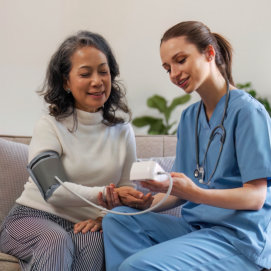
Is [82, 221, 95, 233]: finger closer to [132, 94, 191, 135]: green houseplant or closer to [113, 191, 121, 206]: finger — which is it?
[113, 191, 121, 206]: finger

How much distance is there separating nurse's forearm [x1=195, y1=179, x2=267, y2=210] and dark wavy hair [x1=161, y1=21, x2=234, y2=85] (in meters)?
0.41

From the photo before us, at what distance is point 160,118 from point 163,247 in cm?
242

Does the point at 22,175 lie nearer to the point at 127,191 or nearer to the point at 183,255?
the point at 127,191

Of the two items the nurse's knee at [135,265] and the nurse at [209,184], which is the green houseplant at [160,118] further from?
the nurse's knee at [135,265]

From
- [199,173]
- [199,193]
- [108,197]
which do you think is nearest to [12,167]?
[108,197]

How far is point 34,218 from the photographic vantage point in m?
1.57

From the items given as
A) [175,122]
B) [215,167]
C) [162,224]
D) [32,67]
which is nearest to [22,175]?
[162,224]

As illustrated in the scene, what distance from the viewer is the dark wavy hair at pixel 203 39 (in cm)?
146

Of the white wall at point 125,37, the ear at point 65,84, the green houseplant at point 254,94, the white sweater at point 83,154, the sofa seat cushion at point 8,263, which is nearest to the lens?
the sofa seat cushion at point 8,263

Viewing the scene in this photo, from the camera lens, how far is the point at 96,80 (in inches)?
64.8

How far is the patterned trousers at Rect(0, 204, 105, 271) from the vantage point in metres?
1.39

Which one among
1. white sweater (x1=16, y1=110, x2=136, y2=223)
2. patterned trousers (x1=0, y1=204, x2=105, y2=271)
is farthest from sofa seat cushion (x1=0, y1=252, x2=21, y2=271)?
white sweater (x1=16, y1=110, x2=136, y2=223)

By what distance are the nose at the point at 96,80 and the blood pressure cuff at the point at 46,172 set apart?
0.98 feet

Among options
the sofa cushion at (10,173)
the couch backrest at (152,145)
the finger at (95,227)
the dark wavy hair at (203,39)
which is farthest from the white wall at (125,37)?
→ the dark wavy hair at (203,39)
